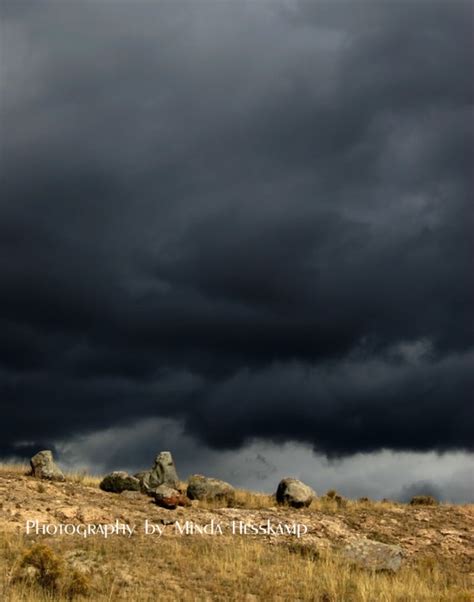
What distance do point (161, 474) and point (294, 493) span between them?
589cm

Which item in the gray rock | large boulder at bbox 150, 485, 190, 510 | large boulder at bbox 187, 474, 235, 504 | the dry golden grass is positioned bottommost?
the dry golden grass

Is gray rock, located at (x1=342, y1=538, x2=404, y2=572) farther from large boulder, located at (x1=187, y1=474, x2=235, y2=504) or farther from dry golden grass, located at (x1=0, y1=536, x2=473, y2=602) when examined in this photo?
large boulder, located at (x1=187, y1=474, x2=235, y2=504)

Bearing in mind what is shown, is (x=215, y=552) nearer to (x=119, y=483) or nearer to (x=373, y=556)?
(x=373, y=556)

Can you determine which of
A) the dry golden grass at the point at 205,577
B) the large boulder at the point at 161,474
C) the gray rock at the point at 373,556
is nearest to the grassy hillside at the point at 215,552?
the dry golden grass at the point at 205,577

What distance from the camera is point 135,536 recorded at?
999 inches

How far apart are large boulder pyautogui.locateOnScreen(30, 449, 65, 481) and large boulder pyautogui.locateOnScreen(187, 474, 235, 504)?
554cm

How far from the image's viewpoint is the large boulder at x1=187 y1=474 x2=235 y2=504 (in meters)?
33.2

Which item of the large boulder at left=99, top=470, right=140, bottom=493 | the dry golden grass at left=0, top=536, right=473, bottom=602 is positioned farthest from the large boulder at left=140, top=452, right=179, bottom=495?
the dry golden grass at left=0, top=536, right=473, bottom=602

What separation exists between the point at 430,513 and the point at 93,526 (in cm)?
1613

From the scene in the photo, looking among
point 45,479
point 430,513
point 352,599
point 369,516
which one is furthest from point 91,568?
point 430,513

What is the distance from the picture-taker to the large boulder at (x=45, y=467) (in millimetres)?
32875

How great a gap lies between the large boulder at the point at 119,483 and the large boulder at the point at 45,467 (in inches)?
77.7

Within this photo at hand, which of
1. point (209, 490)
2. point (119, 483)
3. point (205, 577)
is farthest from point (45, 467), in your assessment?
point (205, 577)

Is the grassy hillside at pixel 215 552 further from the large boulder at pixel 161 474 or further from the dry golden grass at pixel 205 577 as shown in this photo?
the large boulder at pixel 161 474
